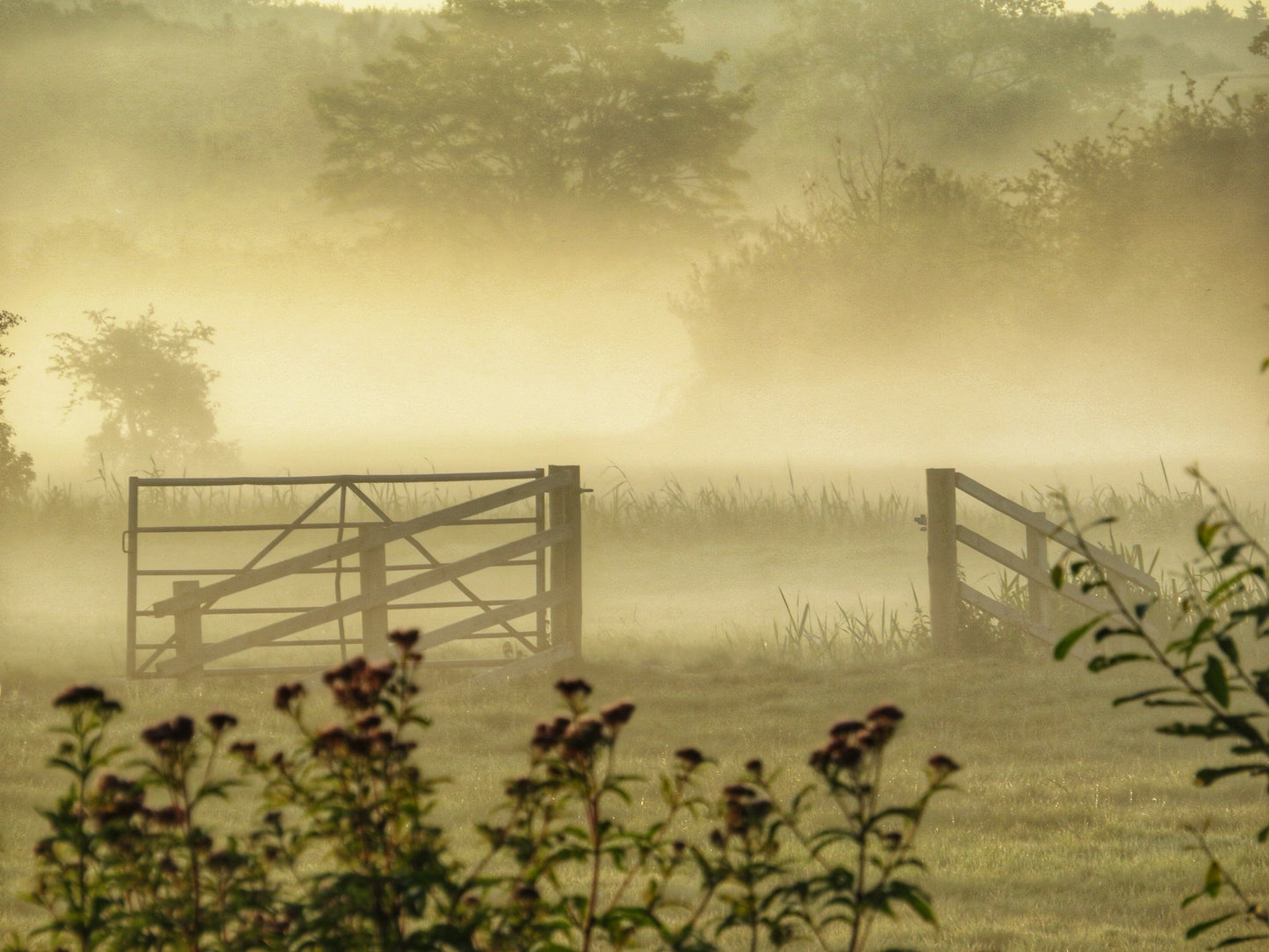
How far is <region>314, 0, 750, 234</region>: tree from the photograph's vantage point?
38531mm

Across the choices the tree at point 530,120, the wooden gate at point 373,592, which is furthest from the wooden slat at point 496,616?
the tree at point 530,120

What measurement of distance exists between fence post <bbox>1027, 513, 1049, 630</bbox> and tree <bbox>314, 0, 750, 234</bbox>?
28.8 metres

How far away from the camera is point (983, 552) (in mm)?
10172

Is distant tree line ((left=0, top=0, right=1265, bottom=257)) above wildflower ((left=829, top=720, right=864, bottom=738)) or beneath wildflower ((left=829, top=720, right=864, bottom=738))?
above

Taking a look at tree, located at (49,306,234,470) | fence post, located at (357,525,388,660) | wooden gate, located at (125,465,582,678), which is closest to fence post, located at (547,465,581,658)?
wooden gate, located at (125,465,582,678)

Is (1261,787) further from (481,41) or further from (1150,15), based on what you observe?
(1150,15)

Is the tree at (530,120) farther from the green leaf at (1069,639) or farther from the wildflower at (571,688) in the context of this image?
the green leaf at (1069,639)

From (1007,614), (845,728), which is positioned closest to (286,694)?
(845,728)

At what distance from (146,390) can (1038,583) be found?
17.2m

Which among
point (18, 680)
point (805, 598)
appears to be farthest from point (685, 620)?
point (18, 680)

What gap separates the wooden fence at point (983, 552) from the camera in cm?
1013

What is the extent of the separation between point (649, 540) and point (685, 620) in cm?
306

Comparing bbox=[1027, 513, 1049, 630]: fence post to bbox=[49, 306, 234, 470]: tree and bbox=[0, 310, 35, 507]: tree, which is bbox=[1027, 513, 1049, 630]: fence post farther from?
bbox=[49, 306, 234, 470]: tree

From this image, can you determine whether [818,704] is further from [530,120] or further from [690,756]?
[530,120]
